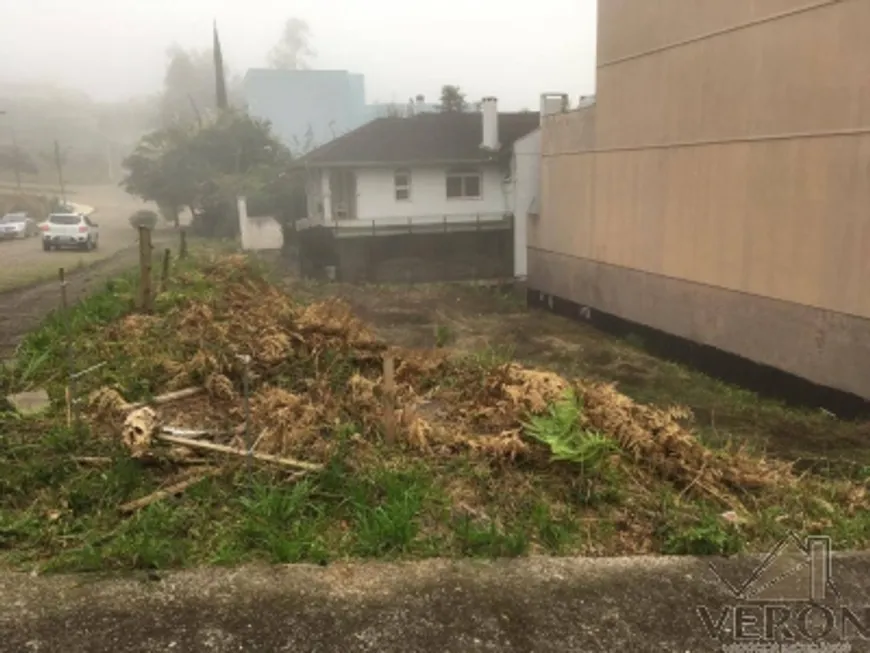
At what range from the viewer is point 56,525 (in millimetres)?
4793

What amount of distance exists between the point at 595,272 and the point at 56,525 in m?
17.0

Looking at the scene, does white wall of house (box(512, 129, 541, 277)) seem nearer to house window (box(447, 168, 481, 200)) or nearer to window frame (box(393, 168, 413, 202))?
house window (box(447, 168, 481, 200))

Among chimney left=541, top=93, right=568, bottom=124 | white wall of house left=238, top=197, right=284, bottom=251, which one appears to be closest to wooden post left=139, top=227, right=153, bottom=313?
chimney left=541, top=93, right=568, bottom=124

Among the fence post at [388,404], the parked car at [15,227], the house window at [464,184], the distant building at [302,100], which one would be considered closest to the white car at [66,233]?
the parked car at [15,227]

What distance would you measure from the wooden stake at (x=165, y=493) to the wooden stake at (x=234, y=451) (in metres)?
0.24

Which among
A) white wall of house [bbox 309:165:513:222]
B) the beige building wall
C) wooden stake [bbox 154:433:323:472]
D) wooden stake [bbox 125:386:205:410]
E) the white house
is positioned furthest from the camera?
white wall of house [bbox 309:165:513:222]

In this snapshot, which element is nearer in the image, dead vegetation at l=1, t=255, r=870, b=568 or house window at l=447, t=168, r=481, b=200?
dead vegetation at l=1, t=255, r=870, b=568

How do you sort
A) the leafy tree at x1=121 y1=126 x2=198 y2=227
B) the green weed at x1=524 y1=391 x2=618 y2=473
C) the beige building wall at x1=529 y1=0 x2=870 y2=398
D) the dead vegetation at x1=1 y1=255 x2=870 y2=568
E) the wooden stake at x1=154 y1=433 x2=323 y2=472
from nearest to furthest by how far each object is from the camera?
the dead vegetation at x1=1 y1=255 x2=870 y2=568, the wooden stake at x1=154 y1=433 x2=323 y2=472, the green weed at x1=524 y1=391 x2=618 y2=473, the beige building wall at x1=529 y1=0 x2=870 y2=398, the leafy tree at x1=121 y1=126 x2=198 y2=227

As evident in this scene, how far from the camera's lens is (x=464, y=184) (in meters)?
30.7

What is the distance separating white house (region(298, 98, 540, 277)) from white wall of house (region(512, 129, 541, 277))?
0.04 meters

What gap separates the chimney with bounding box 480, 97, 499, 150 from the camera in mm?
29297

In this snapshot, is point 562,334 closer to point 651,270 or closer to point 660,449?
point 651,270

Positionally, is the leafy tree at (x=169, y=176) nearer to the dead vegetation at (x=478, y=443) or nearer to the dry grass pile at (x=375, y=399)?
the dry grass pile at (x=375, y=399)

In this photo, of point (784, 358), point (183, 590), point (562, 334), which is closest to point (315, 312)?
point (183, 590)
